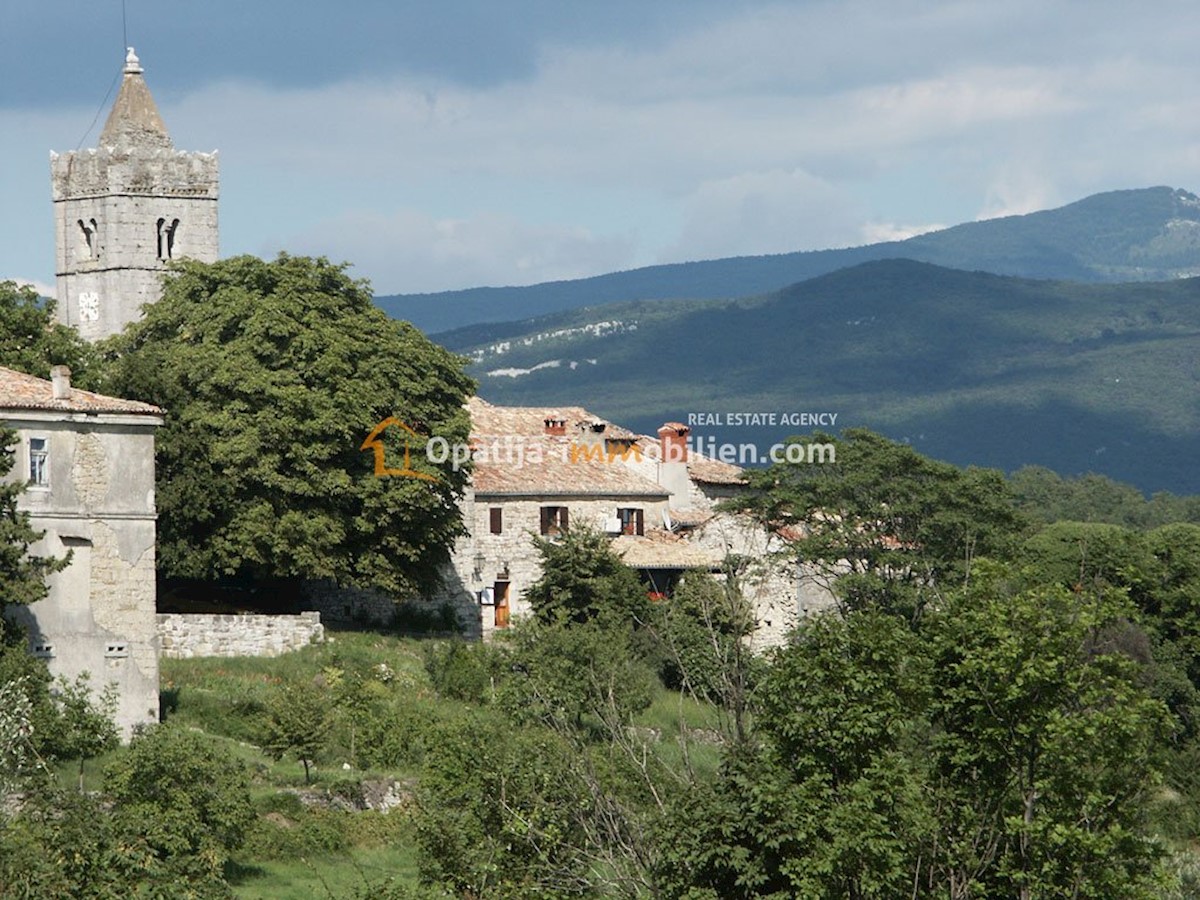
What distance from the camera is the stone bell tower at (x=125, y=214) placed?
73562mm

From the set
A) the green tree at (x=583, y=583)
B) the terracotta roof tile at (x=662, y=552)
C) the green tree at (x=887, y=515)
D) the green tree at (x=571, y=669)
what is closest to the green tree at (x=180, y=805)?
the green tree at (x=571, y=669)

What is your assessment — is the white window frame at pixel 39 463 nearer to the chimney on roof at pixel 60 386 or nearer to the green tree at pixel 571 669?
the chimney on roof at pixel 60 386

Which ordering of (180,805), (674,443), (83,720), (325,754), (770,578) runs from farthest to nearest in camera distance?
(674,443) < (770,578) < (325,754) < (83,720) < (180,805)

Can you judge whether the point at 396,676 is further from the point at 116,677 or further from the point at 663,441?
the point at 663,441

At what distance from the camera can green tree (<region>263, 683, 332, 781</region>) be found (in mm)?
40969

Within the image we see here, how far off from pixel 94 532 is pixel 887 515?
23.4 metres

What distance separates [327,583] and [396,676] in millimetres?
7368

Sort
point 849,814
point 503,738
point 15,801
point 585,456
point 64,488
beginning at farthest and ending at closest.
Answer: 1. point 585,456
2. point 64,488
3. point 503,738
4. point 15,801
5. point 849,814

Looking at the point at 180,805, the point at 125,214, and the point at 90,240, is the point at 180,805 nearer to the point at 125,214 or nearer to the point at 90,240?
the point at 125,214

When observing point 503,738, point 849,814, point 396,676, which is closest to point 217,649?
point 396,676

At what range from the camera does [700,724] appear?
168 feet

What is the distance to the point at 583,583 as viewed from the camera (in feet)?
187

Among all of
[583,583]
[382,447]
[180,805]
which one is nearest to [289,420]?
[382,447]

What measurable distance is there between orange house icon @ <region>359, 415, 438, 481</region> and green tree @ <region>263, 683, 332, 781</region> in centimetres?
1210
